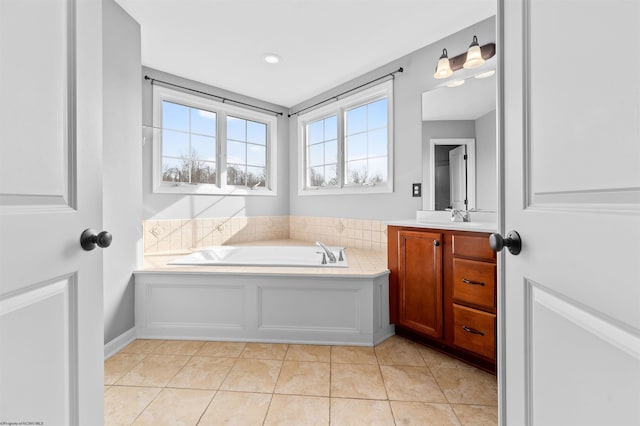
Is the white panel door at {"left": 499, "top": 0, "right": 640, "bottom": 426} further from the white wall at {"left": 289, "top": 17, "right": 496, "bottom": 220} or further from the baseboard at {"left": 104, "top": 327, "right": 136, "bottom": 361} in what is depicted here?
the baseboard at {"left": 104, "top": 327, "right": 136, "bottom": 361}

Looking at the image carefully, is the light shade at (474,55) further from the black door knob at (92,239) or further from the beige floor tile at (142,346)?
the beige floor tile at (142,346)

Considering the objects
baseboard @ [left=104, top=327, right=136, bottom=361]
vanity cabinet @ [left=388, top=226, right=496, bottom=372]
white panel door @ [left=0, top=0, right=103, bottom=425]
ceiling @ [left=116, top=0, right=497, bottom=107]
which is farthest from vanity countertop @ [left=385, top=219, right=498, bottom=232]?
baseboard @ [left=104, top=327, right=136, bottom=361]

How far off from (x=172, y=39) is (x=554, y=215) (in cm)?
291

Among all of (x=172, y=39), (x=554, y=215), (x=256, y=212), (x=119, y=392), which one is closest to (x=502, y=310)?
(x=554, y=215)

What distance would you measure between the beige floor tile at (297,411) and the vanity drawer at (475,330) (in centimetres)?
95

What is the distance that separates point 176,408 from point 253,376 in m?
0.43

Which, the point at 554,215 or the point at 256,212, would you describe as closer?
the point at 554,215

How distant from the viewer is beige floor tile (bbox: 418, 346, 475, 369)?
180 cm

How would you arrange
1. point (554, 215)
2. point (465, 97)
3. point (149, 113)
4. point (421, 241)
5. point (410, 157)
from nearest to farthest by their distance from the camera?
point (554, 215), point (421, 241), point (465, 97), point (410, 157), point (149, 113)

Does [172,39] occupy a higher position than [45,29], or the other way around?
[172,39]

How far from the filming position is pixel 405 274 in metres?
2.08

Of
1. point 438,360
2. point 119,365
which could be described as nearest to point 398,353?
point 438,360

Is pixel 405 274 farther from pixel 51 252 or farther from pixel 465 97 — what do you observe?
pixel 51 252

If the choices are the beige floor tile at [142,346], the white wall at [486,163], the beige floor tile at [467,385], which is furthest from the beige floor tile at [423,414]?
the beige floor tile at [142,346]
